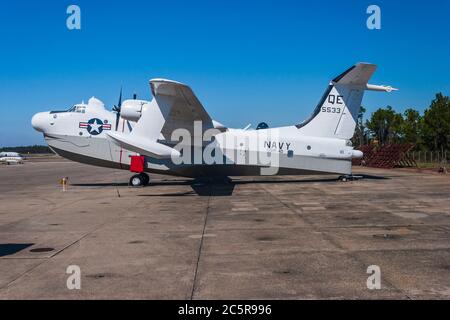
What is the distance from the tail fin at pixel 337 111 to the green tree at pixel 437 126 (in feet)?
166

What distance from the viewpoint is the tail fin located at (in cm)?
2309

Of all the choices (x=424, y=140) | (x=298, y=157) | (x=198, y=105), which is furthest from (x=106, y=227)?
(x=424, y=140)

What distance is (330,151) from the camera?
23.2m

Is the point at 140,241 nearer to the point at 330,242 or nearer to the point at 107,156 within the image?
the point at 330,242

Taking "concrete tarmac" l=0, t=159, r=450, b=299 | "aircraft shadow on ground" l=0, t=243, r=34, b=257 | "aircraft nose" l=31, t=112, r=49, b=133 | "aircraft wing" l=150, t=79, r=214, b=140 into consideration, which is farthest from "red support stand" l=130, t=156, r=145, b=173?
"aircraft shadow on ground" l=0, t=243, r=34, b=257

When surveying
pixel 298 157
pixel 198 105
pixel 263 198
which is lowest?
pixel 263 198

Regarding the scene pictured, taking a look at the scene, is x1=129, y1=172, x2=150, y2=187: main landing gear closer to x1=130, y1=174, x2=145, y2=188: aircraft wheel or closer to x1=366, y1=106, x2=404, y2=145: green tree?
x1=130, y1=174, x2=145, y2=188: aircraft wheel

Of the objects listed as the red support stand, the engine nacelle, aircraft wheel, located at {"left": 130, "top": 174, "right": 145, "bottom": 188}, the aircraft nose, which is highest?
the engine nacelle

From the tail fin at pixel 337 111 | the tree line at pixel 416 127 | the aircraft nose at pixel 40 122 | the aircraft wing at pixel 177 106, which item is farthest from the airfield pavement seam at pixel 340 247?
the tree line at pixel 416 127

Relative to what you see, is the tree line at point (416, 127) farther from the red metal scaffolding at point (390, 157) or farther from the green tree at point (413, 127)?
the red metal scaffolding at point (390, 157)

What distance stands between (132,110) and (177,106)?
3288mm

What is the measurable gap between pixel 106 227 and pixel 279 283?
20.0 feet

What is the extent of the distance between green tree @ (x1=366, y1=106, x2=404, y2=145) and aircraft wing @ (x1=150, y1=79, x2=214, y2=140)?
6764 cm
